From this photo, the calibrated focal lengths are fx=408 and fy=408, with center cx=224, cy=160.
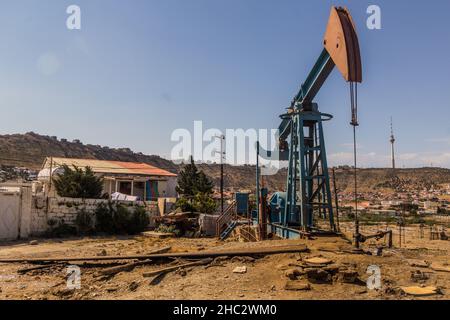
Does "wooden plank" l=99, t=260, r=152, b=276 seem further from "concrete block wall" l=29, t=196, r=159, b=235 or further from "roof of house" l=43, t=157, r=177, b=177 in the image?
"roof of house" l=43, t=157, r=177, b=177

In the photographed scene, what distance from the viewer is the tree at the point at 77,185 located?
2178cm

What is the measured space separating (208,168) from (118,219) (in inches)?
2997

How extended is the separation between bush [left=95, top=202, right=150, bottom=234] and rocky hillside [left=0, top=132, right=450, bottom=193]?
1553 inches

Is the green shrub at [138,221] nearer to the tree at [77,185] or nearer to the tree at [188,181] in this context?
the tree at [77,185]

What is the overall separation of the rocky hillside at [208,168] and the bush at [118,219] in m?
39.4

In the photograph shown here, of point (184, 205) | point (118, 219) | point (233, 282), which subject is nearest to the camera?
point (233, 282)

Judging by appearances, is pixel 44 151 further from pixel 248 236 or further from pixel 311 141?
pixel 311 141

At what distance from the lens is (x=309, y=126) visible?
1299 centimetres

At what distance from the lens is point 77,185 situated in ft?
71.8

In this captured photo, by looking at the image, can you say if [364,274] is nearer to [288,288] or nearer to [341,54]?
[288,288]

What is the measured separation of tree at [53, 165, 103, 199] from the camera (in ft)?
71.5

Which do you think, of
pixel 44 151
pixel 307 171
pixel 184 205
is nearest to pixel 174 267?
pixel 307 171
